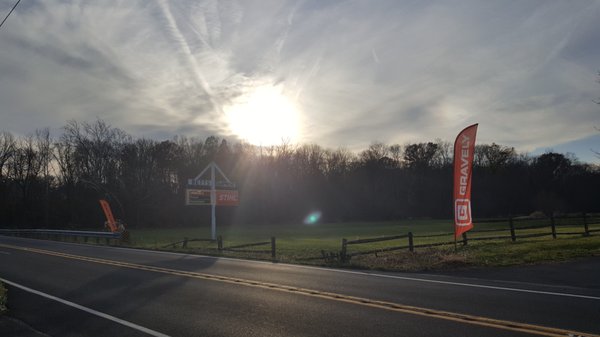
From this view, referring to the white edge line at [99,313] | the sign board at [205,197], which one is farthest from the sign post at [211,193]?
the white edge line at [99,313]

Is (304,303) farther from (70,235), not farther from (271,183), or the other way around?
(271,183)

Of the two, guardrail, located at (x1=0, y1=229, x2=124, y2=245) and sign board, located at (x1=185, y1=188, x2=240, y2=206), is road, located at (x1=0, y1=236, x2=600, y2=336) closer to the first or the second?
guardrail, located at (x1=0, y1=229, x2=124, y2=245)

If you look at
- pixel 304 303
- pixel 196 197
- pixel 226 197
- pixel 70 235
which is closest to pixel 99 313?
pixel 304 303

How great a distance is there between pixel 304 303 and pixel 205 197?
87.4ft

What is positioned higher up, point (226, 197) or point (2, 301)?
point (226, 197)

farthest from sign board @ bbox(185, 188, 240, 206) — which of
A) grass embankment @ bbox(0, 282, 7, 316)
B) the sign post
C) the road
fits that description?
grass embankment @ bbox(0, 282, 7, 316)

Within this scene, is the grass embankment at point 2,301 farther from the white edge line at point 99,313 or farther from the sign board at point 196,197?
the sign board at point 196,197

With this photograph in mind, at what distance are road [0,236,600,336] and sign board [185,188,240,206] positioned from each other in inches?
757

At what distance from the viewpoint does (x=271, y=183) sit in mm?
93188

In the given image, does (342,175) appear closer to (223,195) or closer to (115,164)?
(115,164)

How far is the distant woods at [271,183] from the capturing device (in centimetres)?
7831

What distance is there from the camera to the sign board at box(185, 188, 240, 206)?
3316cm

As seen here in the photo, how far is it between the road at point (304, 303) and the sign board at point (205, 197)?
19224 millimetres

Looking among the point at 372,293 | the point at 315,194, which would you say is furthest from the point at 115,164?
the point at 372,293
